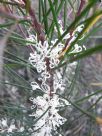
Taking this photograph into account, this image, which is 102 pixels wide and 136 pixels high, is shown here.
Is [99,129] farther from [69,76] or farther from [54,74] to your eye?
[54,74]

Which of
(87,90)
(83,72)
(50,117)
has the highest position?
(83,72)

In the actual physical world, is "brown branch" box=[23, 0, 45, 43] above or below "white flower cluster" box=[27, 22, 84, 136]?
above

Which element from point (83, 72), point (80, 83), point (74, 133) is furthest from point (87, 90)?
point (74, 133)

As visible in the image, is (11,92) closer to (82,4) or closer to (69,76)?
(69,76)

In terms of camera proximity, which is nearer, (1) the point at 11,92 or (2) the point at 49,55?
(2) the point at 49,55

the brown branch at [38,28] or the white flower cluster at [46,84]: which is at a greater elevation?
the brown branch at [38,28]

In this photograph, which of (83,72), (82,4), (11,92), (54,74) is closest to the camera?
(82,4)

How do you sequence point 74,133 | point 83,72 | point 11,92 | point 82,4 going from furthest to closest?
1. point 83,72
2. point 11,92
3. point 74,133
4. point 82,4

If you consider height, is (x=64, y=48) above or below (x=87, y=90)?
below
